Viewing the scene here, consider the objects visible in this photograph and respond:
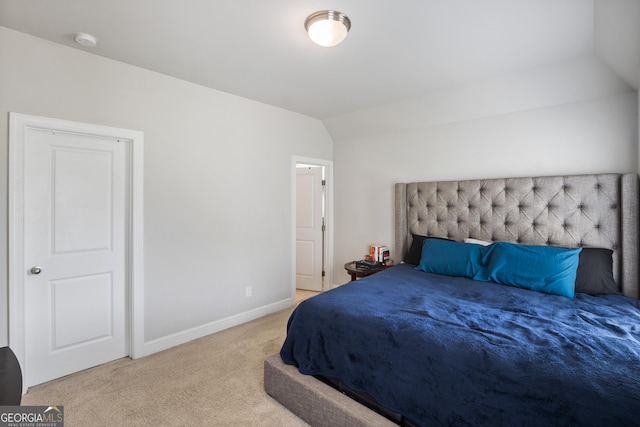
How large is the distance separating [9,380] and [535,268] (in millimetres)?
3009

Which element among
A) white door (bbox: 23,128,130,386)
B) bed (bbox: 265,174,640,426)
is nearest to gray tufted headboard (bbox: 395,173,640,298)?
bed (bbox: 265,174,640,426)

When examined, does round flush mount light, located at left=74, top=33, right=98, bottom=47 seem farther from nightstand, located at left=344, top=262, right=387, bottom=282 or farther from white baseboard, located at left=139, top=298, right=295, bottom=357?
nightstand, located at left=344, top=262, right=387, bottom=282

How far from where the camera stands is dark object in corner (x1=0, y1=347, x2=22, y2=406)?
3.30ft

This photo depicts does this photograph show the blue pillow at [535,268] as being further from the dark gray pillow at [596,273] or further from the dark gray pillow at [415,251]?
the dark gray pillow at [415,251]

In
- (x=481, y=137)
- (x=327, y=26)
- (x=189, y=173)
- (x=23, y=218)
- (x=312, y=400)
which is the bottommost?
(x=312, y=400)

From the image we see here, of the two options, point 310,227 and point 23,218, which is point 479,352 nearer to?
point 23,218

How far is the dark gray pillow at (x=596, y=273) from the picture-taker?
2197 mm

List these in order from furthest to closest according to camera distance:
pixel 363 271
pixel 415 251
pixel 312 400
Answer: pixel 363 271, pixel 415 251, pixel 312 400

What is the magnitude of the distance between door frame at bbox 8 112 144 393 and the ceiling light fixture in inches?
67.1

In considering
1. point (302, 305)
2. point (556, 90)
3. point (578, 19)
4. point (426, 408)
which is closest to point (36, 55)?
point (302, 305)

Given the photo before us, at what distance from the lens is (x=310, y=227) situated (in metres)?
4.53

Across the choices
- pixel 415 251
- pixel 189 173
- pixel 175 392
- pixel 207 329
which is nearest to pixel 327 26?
pixel 189 173

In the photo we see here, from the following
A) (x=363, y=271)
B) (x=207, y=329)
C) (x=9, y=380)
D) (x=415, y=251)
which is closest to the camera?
(x=9, y=380)

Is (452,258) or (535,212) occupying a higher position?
(535,212)
